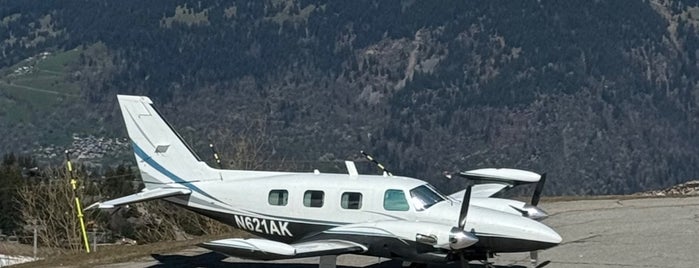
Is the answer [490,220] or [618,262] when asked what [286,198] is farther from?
[618,262]

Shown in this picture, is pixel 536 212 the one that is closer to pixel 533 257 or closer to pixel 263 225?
pixel 533 257

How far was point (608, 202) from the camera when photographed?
37.5m

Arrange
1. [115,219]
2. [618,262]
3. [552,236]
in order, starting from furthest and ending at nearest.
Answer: [115,219] → [618,262] → [552,236]

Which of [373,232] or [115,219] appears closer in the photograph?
[373,232]

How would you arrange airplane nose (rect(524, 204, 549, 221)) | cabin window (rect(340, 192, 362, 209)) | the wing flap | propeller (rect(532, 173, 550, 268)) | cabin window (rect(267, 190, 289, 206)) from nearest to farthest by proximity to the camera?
propeller (rect(532, 173, 550, 268))
cabin window (rect(340, 192, 362, 209))
airplane nose (rect(524, 204, 549, 221))
cabin window (rect(267, 190, 289, 206))
the wing flap

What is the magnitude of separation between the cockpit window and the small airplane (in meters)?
0.03

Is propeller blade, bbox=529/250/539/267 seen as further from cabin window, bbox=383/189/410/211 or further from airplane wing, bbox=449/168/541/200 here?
airplane wing, bbox=449/168/541/200

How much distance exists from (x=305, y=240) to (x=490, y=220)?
4.31 meters

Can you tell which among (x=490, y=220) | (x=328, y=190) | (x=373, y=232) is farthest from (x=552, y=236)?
(x=328, y=190)

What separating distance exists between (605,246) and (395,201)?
18.5 ft

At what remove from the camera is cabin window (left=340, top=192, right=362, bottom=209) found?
1051 inches

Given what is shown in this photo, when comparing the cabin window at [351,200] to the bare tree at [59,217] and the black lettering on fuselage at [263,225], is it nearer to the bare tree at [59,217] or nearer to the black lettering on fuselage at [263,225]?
the black lettering on fuselage at [263,225]

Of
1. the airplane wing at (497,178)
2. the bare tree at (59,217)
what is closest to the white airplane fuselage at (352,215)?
the airplane wing at (497,178)

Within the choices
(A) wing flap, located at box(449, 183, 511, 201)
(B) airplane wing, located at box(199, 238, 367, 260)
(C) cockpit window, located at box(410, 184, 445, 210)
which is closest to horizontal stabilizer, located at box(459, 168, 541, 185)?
(A) wing flap, located at box(449, 183, 511, 201)
